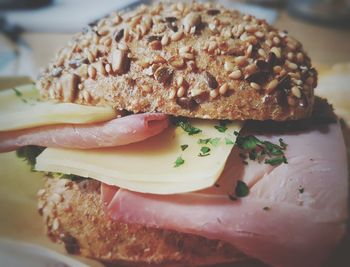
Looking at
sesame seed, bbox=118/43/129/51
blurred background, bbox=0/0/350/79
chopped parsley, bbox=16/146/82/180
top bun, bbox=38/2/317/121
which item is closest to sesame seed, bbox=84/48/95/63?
top bun, bbox=38/2/317/121

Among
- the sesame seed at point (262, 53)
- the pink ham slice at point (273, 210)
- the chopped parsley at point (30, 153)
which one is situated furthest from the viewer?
the chopped parsley at point (30, 153)

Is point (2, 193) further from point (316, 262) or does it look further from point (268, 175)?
point (316, 262)

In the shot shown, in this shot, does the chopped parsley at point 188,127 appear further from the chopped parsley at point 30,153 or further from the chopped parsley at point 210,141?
the chopped parsley at point 30,153

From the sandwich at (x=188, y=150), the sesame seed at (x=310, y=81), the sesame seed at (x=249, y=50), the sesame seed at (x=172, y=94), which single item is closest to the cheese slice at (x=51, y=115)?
the sandwich at (x=188, y=150)

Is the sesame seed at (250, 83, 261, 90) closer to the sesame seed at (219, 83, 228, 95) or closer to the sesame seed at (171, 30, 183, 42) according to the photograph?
the sesame seed at (219, 83, 228, 95)

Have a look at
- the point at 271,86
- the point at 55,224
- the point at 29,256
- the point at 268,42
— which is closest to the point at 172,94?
the point at 271,86

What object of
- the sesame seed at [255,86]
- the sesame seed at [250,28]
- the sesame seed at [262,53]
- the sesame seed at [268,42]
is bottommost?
the sesame seed at [255,86]

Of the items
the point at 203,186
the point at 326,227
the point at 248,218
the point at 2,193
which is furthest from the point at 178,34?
the point at 2,193
